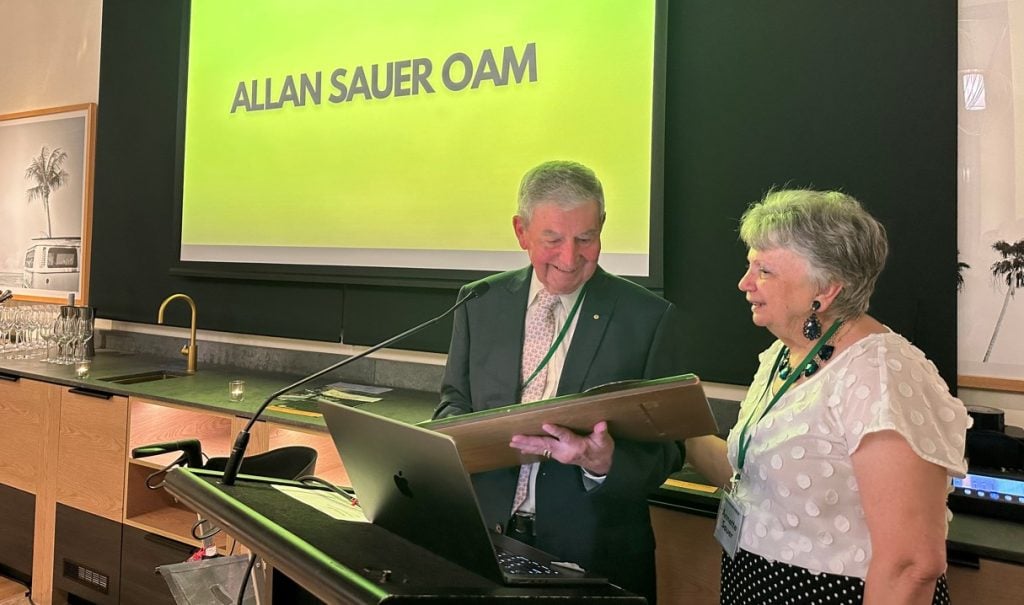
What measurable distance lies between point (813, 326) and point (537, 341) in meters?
0.56

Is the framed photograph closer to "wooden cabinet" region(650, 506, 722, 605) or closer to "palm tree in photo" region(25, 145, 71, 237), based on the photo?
"palm tree in photo" region(25, 145, 71, 237)

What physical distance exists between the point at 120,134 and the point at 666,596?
359cm

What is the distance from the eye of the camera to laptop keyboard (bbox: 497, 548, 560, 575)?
79 centimetres

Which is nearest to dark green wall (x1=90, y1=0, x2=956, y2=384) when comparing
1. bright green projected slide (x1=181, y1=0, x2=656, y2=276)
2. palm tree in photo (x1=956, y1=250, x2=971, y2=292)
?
palm tree in photo (x1=956, y1=250, x2=971, y2=292)

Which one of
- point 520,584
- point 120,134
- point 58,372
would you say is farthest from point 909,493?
point 120,134

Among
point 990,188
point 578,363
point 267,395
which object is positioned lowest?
point 267,395

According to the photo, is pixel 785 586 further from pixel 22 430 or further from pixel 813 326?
pixel 22 430

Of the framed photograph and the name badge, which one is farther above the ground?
the framed photograph

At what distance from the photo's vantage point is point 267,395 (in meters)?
2.72

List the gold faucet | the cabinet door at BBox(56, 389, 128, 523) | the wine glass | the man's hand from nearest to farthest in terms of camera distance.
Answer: the man's hand
the cabinet door at BBox(56, 389, 128, 523)
the gold faucet
the wine glass

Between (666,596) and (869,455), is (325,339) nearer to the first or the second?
(666,596)

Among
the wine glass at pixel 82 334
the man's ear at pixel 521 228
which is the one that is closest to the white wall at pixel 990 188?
the man's ear at pixel 521 228

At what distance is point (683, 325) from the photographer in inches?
94.5

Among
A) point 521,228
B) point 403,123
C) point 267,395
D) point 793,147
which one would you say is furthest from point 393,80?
point 521,228
